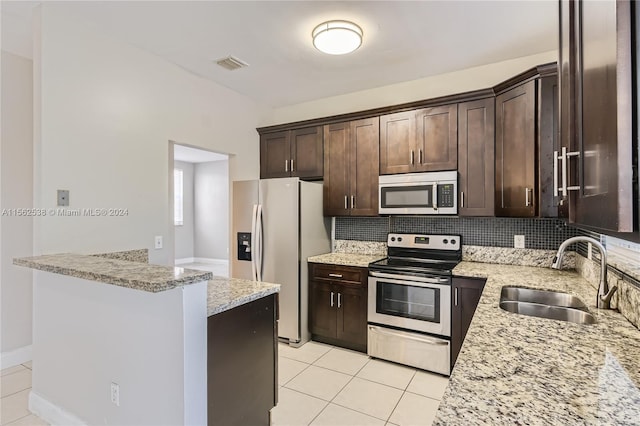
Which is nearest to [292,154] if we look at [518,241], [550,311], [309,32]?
[309,32]

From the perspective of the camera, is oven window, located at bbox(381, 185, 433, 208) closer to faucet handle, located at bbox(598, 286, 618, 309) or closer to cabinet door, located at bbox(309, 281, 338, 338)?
cabinet door, located at bbox(309, 281, 338, 338)

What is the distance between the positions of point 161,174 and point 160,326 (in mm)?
1867

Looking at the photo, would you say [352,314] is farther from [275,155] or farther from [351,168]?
[275,155]

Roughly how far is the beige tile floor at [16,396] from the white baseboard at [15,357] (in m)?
0.05

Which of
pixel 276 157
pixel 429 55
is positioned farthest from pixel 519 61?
pixel 276 157

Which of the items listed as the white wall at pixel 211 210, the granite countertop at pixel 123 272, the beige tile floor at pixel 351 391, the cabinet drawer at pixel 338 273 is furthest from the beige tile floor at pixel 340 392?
the white wall at pixel 211 210

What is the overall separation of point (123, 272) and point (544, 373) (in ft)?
5.74

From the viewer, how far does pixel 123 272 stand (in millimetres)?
1542

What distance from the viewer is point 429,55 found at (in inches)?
113

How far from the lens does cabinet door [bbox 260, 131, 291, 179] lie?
3.93m

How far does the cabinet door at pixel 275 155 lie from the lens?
12.9 ft

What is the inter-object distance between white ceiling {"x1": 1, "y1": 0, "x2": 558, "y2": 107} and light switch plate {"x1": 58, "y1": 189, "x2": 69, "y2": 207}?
1318 mm

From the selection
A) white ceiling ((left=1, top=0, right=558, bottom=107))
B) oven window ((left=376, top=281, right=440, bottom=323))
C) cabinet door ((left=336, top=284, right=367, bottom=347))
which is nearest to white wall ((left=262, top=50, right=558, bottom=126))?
white ceiling ((left=1, top=0, right=558, bottom=107))

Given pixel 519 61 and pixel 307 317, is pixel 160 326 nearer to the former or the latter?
pixel 307 317
